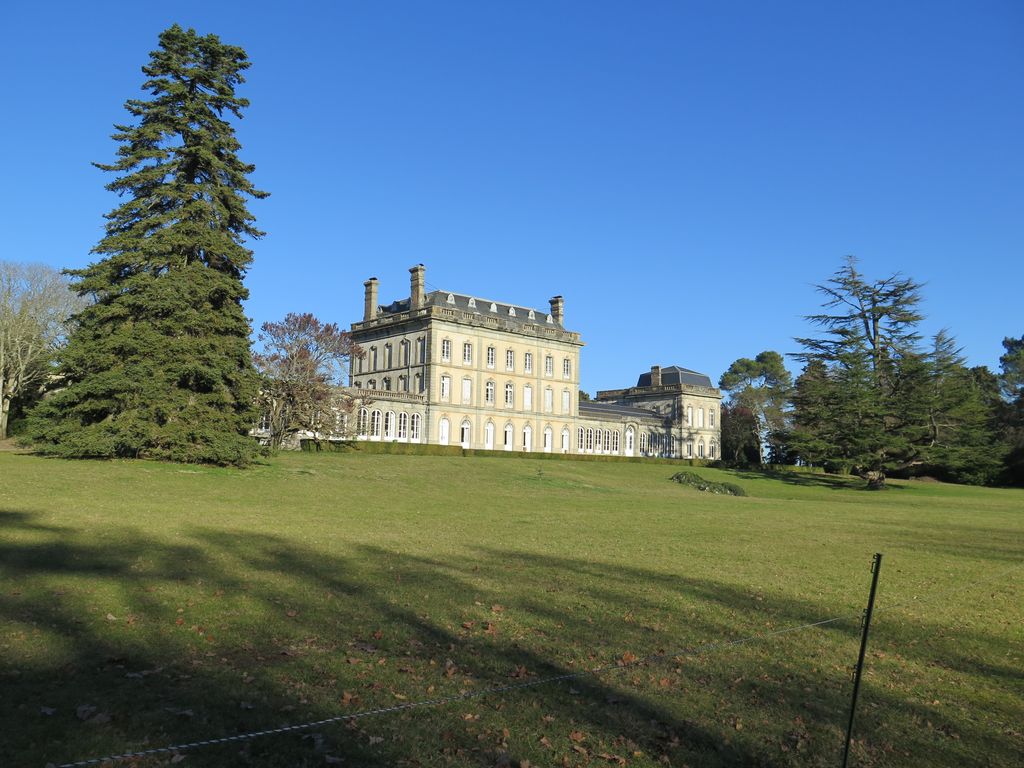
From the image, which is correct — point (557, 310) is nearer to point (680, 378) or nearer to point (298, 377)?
point (680, 378)

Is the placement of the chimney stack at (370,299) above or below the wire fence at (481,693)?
above

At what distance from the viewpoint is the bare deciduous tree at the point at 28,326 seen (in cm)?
4316

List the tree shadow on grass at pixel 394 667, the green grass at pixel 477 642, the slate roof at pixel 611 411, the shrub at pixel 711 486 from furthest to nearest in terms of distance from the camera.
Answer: the slate roof at pixel 611 411 < the shrub at pixel 711 486 < the green grass at pixel 477 642 < the tree shadow on grass at pixel 394 667

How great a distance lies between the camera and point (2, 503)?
→ 52.2 ft

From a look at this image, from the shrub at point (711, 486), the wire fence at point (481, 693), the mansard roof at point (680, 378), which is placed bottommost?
the wire fence at point (481, 693)

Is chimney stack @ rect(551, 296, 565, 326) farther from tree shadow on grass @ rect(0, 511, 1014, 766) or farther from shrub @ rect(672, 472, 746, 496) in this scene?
tree shadow on grass @ rect(0, 511, 1014, 766)

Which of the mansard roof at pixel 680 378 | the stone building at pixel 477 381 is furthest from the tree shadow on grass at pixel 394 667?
the mansard roof at pixel 680 378

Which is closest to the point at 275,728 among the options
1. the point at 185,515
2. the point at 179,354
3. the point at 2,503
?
the point at 185,515

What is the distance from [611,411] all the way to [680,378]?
1215 centimetres

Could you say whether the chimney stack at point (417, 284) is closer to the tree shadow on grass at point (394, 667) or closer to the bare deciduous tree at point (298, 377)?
the bare deciduous tree at point (298, 377)

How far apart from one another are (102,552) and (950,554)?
15776 millimetres

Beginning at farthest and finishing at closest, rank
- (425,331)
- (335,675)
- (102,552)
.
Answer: (425,331), (102,552), (335,675)

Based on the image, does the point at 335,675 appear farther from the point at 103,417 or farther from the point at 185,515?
the point at 103,417

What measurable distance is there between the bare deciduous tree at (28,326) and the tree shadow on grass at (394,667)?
3830cm
